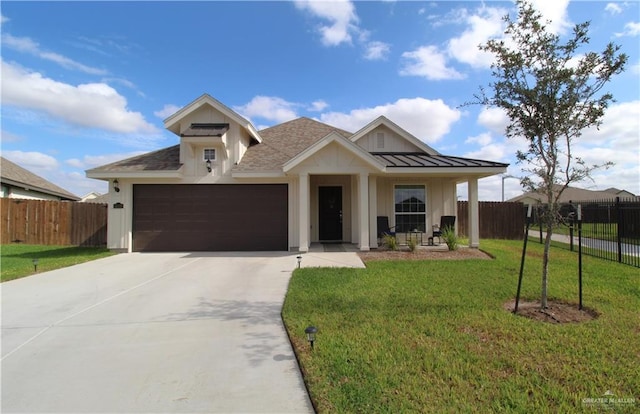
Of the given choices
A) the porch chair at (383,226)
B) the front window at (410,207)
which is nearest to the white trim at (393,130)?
the front window at (410,207)

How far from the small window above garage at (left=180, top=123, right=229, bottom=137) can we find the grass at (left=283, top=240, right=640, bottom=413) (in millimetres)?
7299

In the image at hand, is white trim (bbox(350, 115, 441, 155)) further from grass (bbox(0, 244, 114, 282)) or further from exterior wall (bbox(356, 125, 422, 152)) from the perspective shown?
grass (bbox(0, 244, 114, 282))

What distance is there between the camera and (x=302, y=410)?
2.84 metres

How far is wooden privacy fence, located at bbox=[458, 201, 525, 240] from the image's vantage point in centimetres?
1653

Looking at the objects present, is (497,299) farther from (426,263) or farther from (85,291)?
(85,291)

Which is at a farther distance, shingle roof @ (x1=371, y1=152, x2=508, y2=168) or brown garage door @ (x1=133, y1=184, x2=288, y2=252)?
brown garage door @ (x1=133, y1=184, x2=288, y2=252)

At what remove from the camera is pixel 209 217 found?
11.9 m

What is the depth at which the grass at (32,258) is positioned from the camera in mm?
8578

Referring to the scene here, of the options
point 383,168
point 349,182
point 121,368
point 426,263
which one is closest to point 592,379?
point 121,368

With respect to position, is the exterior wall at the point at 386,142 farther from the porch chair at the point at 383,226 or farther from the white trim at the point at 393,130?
the porch chair at the point at 383,226

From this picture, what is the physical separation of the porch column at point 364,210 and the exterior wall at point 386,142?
116 inches

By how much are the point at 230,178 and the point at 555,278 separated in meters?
10.2

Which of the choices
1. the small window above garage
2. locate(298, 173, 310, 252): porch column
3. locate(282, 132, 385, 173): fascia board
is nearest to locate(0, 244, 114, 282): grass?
the small window above garage

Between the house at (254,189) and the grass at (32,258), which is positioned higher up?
the house at (254,189)
